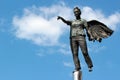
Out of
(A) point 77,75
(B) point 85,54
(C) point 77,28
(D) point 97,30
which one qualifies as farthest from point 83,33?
(A) point 77,75

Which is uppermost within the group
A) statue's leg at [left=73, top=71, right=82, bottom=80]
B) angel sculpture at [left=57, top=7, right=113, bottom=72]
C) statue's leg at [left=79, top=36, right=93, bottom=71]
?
angel sculpture at [left=57, top=7, right=113, bottom=72]

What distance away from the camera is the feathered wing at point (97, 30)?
28.3 m

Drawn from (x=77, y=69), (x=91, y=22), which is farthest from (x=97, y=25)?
(x=77, y=69)

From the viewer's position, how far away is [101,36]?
1117 inches

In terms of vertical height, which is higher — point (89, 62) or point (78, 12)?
point (78, 12)

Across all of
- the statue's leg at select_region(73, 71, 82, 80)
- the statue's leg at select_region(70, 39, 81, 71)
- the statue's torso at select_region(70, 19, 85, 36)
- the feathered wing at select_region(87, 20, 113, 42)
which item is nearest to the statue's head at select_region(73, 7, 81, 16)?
the statue's torso at select_region(70, 19, 85, 36)

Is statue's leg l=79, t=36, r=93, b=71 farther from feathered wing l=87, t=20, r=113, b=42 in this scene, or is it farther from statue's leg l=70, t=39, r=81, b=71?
feathered wing l=87, t=20, r=113, b=42

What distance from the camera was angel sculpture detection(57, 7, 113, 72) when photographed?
27.9 m

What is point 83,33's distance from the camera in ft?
92.3

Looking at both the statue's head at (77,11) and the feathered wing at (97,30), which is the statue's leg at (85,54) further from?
the statue's head at (77,11)

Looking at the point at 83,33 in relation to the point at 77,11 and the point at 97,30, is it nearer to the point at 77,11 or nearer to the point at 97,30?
the point at 97,30

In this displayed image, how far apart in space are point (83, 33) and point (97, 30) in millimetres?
823

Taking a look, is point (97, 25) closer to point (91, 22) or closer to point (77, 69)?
point (91, 22)

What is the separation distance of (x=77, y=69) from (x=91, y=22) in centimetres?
229
